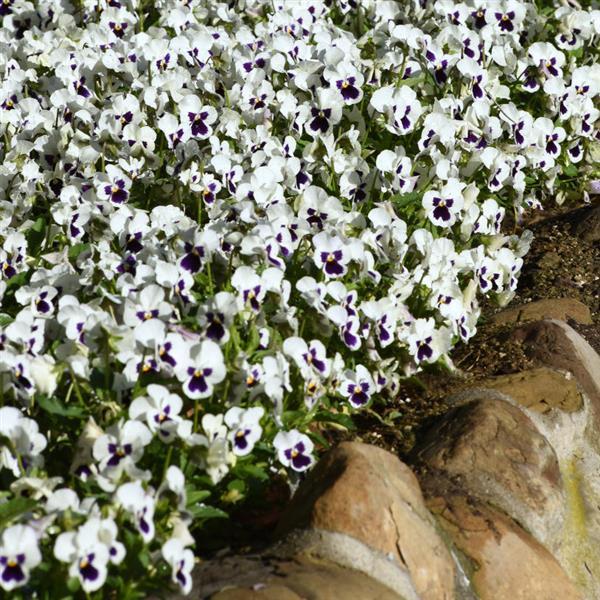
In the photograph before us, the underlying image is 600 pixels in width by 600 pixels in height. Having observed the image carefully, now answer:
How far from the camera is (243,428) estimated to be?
3.83 m

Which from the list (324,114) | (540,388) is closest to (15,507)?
(540,388)

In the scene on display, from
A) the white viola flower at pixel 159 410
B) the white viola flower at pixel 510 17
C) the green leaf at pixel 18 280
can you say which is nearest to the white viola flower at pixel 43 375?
the white viola flower at pixel 159 410

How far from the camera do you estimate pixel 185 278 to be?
4.30 m

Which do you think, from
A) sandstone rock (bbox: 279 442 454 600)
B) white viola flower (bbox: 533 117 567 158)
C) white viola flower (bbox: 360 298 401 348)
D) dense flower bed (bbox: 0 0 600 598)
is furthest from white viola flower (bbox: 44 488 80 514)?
white viola flower (bbox: 533 117 567 158)

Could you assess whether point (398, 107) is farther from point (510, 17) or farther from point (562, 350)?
point (510, 17)

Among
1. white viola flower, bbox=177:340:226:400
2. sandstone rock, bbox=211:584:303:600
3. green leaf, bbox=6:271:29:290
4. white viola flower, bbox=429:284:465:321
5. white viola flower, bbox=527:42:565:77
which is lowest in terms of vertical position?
green leaf, bbox=6:271:29:290

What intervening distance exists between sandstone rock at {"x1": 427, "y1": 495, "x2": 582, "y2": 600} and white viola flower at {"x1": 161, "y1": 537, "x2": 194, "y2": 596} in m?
0.97

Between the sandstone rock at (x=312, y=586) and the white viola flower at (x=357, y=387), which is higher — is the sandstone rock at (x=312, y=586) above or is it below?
above

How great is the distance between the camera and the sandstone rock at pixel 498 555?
3.95 metres

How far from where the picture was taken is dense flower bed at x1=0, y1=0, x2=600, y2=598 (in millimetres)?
3705

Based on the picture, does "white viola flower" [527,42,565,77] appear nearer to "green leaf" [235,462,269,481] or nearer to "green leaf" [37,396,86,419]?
"green leaf" [235,462,269,481]

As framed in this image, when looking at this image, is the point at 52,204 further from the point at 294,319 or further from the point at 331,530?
the point at 331,530

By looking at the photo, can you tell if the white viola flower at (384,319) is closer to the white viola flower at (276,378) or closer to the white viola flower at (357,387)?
the white viola flower at (357,387)

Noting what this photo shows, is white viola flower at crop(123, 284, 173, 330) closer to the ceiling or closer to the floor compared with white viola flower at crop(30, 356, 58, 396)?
closer to the ceiling
